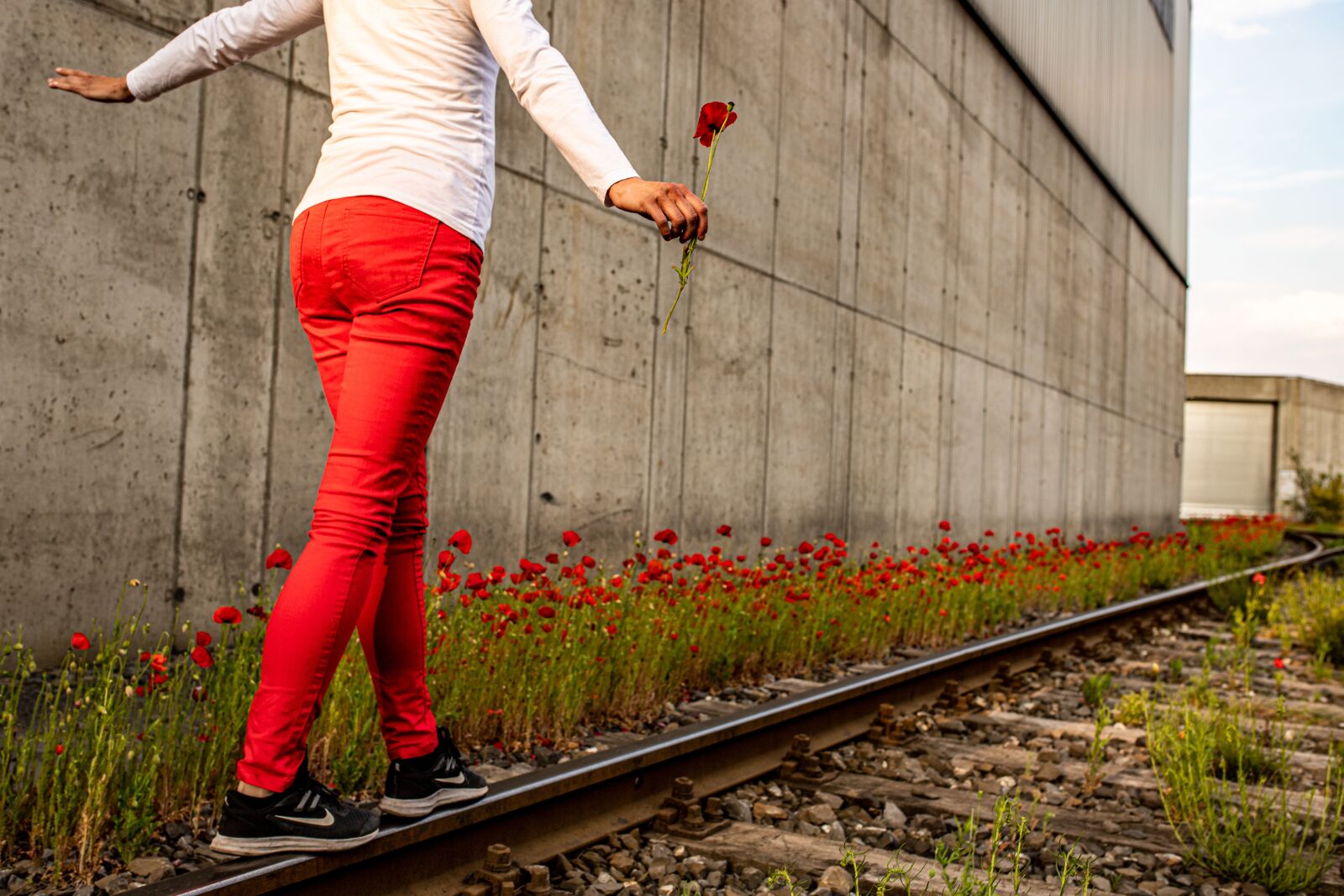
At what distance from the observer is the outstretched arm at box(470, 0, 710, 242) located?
2.19 meters

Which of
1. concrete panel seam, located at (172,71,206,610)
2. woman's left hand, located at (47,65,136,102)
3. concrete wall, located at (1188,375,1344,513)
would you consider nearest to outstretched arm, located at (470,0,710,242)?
woman's left hand, located at (47,65,136,102)

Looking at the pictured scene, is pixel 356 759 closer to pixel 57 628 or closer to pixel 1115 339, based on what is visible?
pixel 57 628

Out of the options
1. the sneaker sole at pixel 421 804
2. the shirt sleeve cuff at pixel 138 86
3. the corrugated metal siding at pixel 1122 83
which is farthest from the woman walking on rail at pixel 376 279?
the corrugated metal siding at pixel 1122 83

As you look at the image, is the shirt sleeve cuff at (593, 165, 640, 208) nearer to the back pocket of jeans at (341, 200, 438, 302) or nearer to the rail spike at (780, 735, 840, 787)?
the back pocket of jeans at (341, 200, 438, 302)

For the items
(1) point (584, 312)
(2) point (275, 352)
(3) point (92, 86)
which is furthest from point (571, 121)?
(1) point (584, 312)

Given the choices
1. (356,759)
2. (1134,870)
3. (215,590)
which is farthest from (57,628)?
(1134,870)

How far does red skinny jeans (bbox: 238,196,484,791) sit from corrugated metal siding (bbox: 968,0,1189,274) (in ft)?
42.9

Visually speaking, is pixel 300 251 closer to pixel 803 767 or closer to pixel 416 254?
pixel 416 254

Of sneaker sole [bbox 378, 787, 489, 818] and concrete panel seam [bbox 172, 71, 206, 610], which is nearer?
sneaker sole [bbox 378, 787, 489, 818]

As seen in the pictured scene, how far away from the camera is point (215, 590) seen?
16.9 ft

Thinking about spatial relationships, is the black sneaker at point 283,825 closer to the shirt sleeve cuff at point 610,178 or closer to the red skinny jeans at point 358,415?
the red skinny jeans at point 358,415

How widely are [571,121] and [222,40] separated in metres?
0.93

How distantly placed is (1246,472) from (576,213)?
139 feet

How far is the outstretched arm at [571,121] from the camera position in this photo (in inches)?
86.0
